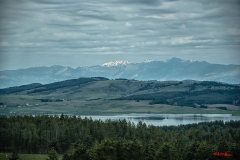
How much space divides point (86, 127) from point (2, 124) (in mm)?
25129

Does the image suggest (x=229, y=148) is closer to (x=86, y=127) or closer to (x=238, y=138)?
(x=238, y=138)

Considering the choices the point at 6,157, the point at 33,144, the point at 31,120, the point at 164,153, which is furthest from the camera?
the point at 31,120

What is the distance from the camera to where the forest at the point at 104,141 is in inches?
3788

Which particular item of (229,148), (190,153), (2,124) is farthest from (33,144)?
(229,148)

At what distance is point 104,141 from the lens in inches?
3863

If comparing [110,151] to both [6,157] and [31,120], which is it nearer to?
[6,157]

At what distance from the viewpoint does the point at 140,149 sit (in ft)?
323

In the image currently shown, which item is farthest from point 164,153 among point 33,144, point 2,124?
point 2,124

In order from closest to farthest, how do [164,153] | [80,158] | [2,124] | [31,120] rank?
[164,153], [80,158], [2,124], [31,120]

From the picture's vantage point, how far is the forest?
9622cm

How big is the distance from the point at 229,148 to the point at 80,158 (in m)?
31.4

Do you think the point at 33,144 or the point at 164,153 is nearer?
the point at 164,153

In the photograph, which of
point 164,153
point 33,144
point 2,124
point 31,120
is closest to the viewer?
point 164,153

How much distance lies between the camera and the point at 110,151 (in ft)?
313
